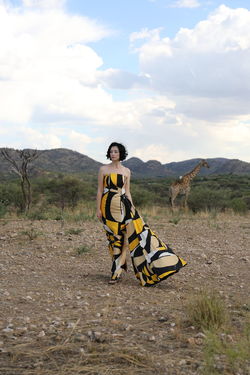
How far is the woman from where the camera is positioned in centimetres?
609

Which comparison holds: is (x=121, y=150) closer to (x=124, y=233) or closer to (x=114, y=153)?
(x=114, y=153)

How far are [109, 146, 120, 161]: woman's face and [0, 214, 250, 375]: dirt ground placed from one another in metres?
1.76

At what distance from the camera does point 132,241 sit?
6.24 meters

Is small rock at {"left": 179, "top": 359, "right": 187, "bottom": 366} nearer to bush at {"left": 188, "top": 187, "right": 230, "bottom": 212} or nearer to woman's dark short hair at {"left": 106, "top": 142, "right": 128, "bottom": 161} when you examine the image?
woman's dark short hair at {"left": 106, "top": 142, "right": 128, "bottom": 161}

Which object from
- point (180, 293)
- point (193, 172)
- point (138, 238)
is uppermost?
point (193, 172)

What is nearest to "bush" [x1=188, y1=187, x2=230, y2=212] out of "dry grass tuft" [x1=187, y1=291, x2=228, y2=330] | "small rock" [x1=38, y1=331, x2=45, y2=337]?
"dry grass tuft" [x1=187, y1=291, x2=228, y2=330]

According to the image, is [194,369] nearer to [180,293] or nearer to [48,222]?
[180,293]

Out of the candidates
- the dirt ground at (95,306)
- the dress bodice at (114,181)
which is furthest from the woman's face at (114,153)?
the dirt ground at (95,306)

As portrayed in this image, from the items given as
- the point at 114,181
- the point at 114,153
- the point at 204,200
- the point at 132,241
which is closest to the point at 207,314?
the point at 132,241

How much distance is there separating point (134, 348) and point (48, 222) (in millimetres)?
8153

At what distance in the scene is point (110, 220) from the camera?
6.33m

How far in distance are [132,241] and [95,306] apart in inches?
56.4

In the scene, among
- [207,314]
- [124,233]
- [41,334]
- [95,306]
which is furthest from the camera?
[124,233]

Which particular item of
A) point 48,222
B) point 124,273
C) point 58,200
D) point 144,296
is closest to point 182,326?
point 144,296
